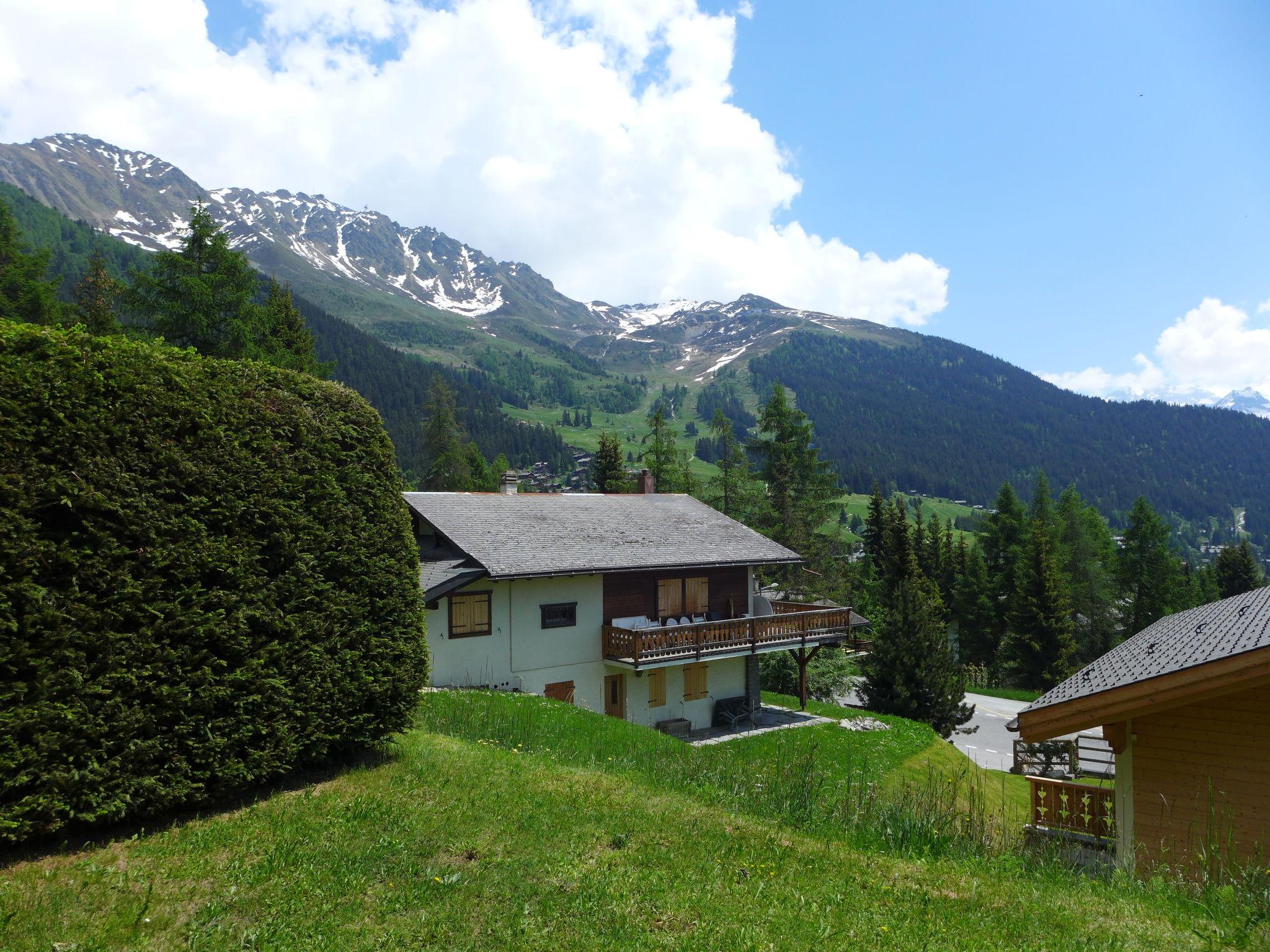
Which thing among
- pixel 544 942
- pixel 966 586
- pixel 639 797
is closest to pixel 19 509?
pixel 544 942

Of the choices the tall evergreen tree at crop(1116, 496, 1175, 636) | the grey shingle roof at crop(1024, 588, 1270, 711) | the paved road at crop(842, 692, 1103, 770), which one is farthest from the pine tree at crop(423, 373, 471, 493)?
the grey shingle roof at crop(1024, 588, 1270, 711)

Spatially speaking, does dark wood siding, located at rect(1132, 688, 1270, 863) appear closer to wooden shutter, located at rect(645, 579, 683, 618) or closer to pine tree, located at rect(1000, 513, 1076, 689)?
wooden shutter, located at rect(645, 579, 683, 618)

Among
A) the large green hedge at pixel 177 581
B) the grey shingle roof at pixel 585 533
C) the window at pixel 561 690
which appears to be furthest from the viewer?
the window at pixel 561 690

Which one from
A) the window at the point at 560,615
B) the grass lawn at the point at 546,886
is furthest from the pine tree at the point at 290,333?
the grass lawn at the point at 546,886

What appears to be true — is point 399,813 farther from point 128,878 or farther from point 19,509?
point 19,509

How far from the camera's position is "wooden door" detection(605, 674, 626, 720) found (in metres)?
25.5

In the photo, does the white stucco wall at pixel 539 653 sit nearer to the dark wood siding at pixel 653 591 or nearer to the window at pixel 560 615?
the window at pixel 560 615

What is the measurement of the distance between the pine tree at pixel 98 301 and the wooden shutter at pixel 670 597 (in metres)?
24.6

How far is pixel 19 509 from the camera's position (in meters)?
5.61

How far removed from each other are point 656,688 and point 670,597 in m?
3.33

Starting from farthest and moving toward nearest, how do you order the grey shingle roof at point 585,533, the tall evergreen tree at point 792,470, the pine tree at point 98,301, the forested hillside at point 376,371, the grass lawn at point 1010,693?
the forested hillside at point 376,371 < the tall evergreen tree at point 792,470 < the grass lawn at point 1010,693 < the pine tree at point 98,301 < the grey shingle roof at point 585,533

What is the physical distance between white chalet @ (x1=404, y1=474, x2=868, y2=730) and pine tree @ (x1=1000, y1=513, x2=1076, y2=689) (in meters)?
27.0

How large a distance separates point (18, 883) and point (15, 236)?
47.9 metres

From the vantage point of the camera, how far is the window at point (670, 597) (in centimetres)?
2697
